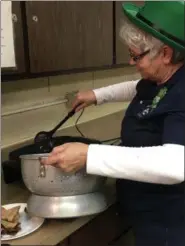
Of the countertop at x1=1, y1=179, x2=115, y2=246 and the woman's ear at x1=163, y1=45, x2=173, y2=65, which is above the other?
the woman's ear at x1=163, y1=45, x2=173, y2=65

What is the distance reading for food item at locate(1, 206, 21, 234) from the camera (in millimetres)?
841

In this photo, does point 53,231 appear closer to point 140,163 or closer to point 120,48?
point 140,163

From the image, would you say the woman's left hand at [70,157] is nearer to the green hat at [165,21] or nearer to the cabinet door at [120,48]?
the green hat at [165,21]

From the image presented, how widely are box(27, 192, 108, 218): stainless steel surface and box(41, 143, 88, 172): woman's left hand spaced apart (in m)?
0.12

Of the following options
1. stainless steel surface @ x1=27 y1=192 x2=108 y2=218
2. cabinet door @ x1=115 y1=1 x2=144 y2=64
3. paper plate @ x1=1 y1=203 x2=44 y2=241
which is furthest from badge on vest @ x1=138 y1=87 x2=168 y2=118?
cabinet door @ x1=115 y1=1 x2=144 y2=64

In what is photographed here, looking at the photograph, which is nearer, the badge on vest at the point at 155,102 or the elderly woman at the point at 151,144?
the elderly woman at the point at 151,144

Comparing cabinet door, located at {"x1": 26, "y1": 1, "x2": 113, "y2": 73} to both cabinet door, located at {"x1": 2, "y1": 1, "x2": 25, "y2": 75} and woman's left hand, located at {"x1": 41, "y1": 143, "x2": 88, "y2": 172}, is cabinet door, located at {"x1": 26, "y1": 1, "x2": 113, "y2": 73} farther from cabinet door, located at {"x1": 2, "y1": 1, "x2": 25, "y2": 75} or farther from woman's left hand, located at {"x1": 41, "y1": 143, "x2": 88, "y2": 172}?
woman's left hand, located at {"x1": 41, "y1": 143, "x2": 88, "y2": 172}

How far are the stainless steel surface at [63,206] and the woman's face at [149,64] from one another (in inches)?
12.4

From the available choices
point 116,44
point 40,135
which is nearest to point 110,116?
point 116,44

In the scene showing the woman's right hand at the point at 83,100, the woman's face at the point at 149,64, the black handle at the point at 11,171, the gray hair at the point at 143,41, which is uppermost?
the gray hair at the point at 143,41

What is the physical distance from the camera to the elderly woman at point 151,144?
74 centimetres

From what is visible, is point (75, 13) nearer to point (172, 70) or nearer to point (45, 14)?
point (45, 14)

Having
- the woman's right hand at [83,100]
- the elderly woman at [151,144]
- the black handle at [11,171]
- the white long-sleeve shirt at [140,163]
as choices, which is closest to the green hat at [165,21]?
the elderly woman at [151,144]

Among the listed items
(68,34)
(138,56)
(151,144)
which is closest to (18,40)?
(68,34)
